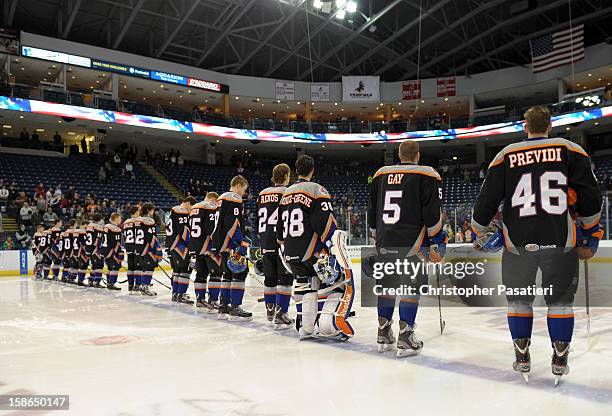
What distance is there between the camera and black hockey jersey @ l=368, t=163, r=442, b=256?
3.92 meters

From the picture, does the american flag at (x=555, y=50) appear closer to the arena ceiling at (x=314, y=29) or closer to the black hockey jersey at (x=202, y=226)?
the arena ceiling at (x=314, y=29)

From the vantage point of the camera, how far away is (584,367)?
3.37m

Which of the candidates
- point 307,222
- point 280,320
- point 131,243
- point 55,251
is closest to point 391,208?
point 307,222

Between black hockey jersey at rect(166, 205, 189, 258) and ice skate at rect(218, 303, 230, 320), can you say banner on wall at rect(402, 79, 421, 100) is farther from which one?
ice skate at rect(218, 303, 230, 320)

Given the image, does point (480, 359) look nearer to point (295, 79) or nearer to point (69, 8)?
point (69, 8)

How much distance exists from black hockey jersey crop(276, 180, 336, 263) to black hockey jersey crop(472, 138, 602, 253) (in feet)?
→ 5.56

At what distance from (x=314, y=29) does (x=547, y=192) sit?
80.9 feet

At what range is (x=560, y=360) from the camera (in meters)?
3.04

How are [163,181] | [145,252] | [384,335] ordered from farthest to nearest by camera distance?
[163,181] < [145,252] < [384,335]

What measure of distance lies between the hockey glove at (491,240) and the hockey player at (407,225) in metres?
0.31

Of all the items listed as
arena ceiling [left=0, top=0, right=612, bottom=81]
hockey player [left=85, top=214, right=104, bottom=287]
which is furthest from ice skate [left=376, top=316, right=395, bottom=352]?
arena ceiling [left=0, top=0, right=612, bottom=81]

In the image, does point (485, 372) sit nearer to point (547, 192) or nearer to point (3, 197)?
point (547, 192)

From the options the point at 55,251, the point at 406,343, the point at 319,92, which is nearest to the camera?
the point at 406,343

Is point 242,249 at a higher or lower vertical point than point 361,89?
lower
